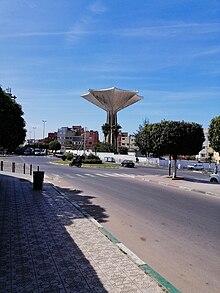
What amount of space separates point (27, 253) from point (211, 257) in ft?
12.9

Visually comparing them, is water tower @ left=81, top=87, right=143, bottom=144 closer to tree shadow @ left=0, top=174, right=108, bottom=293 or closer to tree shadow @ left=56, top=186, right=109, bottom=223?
tree shadow @ left=56, top=186, right=109, bottom=223

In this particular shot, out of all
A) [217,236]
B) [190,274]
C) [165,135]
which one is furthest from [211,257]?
[165,135]

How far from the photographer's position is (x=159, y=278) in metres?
5.80

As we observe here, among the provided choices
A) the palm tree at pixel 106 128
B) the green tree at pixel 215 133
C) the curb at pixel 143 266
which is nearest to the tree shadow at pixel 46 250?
the curb at pixel 143 266

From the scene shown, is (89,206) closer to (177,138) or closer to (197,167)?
(177,138)

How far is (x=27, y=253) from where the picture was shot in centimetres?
700

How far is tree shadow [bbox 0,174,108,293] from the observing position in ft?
17.8

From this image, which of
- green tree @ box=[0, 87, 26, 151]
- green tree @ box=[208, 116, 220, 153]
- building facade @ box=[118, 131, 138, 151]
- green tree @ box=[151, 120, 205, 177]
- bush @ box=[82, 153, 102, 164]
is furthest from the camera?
building facade @ box=[118, 131, 138, 151]

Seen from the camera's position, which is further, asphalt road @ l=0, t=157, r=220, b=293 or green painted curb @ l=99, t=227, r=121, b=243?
green painted curb @ l=99, t=227, r=121, b=243

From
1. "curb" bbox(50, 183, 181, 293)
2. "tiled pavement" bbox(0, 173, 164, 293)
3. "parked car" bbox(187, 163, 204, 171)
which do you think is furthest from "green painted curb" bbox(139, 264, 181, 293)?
"parked car" bbox(187, 163, 204, 171)

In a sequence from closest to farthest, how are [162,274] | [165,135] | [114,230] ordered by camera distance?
[162,274] → [114,230] → [165,135]

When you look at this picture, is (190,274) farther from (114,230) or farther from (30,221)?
(30,221)

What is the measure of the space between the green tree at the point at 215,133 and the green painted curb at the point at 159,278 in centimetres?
1649

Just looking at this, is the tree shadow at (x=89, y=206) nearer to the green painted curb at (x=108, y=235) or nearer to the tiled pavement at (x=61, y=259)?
the tiled pavement at (x=61, y=259)
